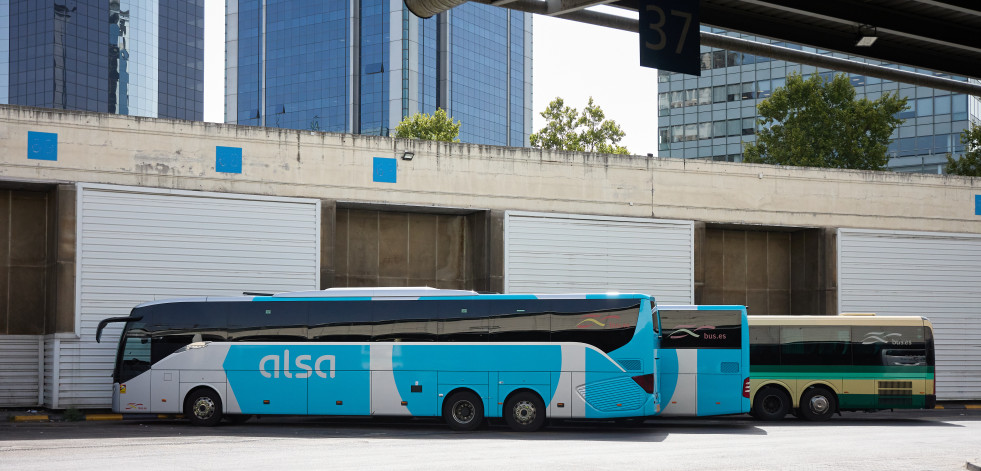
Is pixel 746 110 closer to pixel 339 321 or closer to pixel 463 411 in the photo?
pixel 463 411

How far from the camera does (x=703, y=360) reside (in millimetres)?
24172

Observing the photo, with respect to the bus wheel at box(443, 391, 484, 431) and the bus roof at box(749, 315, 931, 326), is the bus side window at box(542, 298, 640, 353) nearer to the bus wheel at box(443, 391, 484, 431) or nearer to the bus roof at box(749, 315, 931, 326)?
the bus wheel at box(443, 391, 484, 431)

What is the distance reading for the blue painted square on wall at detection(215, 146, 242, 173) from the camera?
27375 millimetres

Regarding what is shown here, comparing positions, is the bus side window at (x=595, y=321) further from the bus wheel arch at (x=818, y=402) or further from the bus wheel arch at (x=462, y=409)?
the bus wheel arch at (x=818, y=402)

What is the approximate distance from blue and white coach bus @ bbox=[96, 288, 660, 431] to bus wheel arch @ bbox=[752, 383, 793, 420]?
5898 millimetres

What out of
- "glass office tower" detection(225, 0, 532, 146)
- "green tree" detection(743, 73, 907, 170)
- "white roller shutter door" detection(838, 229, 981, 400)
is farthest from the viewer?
"glass office tower" detection(225, 0, 532, 146)

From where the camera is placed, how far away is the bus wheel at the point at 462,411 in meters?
22.0

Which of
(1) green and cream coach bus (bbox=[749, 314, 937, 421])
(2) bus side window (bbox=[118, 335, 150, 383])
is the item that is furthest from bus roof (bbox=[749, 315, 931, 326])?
(2) bus side window (bbox=[118, 335, 150, 383])

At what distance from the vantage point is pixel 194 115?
6693 inches

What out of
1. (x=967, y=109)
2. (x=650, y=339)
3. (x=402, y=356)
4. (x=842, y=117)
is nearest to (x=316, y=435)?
(x=402, y=356)

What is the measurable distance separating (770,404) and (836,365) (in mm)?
1872

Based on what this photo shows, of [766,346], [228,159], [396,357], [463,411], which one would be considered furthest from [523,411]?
[228,159]

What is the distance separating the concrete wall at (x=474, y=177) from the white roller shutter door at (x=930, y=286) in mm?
611

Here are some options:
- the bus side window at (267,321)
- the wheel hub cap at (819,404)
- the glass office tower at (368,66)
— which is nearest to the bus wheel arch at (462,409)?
the bus side window at (267,321)
